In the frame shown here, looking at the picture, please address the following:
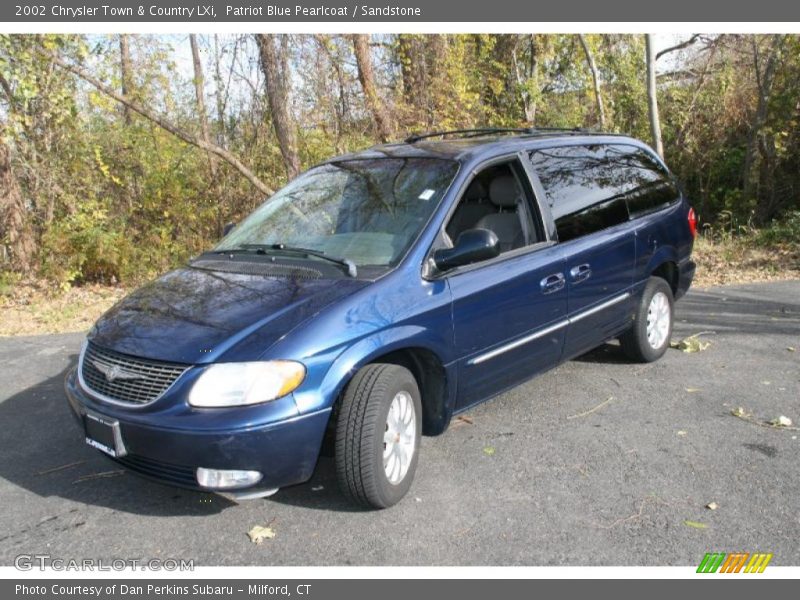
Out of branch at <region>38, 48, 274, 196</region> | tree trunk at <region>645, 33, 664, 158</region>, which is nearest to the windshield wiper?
branch at <region>38, 48, 274, 196</region>

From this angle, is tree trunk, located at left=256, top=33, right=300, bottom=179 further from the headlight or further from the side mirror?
the headlight

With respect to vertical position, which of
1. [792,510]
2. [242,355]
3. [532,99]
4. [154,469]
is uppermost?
[532,99]

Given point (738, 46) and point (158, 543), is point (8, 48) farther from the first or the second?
point (738, 46)

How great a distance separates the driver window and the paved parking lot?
1.22 metres

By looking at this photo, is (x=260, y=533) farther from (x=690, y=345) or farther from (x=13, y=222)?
(x=13, y=222)

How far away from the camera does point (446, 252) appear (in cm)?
378

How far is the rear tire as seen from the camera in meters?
5.53

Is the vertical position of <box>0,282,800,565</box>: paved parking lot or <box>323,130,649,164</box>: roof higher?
<box>323,130,649,164</box>: roof

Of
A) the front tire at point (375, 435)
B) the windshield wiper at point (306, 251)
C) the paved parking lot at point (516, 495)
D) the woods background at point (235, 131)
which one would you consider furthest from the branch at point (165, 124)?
the front tire at point (375, 435)

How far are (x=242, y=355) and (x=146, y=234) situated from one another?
8.91 m

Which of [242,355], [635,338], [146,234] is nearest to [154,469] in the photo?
[242,355]

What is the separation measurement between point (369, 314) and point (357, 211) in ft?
3.40

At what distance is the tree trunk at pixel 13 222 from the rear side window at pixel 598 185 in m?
8.08

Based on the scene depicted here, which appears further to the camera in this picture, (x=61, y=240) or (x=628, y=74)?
(x=628, y=74)
